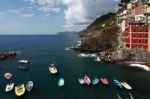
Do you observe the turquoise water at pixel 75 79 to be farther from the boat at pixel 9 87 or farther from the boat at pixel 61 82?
the boat at pixel 9 87

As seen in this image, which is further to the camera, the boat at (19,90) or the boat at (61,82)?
the boat at (61,82)

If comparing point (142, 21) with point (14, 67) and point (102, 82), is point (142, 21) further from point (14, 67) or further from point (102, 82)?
point (14, 67)

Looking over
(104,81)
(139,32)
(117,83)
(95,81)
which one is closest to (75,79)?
(95,81)

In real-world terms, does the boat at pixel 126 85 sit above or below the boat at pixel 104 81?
below

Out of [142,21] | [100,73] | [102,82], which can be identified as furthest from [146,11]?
[102,82]

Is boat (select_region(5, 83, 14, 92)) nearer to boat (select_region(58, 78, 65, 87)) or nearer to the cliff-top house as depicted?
boat (select_region(58, 78, 65, 87))

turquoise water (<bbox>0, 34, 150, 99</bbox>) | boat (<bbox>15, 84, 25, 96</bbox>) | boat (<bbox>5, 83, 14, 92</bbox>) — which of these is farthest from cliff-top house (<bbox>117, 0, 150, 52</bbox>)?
boat (<bbox>5, 83, 14, 92</bbox>)

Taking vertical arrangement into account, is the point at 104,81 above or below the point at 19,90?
above

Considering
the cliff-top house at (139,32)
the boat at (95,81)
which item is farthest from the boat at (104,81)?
the cliff-top house at (139,32)

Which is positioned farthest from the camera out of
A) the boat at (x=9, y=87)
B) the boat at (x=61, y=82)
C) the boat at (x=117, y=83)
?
the boat at (x=61, y=82)

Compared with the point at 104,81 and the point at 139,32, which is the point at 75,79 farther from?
the point at 139,32

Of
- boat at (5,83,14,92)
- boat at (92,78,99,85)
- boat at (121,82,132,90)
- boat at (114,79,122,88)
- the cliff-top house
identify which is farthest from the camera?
the cliff-top house

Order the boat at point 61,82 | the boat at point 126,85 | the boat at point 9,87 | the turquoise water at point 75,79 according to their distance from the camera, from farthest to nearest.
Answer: the boat at point 61,82 < the boat at point 9,87 < the boat at point 126,85 < the turquoise water at point 75,79
